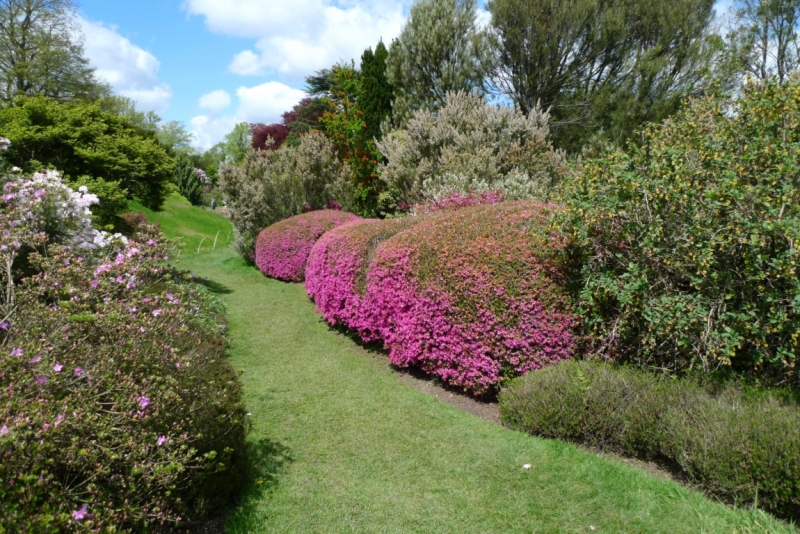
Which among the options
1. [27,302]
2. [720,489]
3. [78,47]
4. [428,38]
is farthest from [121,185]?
[78,47]

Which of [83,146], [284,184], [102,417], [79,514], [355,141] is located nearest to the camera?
[79,514]

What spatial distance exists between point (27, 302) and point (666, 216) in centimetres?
488

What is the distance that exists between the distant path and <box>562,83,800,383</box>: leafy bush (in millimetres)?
1228

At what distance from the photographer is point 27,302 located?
3.04 meters

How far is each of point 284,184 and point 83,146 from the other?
5.78m

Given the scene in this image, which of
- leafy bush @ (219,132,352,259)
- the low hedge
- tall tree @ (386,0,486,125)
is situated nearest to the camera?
the low hedge

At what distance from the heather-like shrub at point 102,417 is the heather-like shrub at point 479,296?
2.56 metres

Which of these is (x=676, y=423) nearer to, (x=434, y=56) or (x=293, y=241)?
(x=293, y=241)

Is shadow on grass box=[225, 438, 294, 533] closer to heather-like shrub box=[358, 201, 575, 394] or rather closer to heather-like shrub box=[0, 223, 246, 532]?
heather-like shrub box=[0, 223, 246, 532]

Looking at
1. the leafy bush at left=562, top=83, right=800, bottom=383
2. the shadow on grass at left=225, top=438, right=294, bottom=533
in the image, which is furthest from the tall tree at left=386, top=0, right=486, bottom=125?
the shadow on grass at left=225, top=438, right=294, bottom=533

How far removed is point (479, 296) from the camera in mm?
5105

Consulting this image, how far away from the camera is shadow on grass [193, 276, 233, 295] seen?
10.8 metres

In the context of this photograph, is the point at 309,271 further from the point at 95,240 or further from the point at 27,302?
the point at 27,302

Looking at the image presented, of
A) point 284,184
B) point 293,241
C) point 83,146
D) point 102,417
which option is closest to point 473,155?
point 293,241
